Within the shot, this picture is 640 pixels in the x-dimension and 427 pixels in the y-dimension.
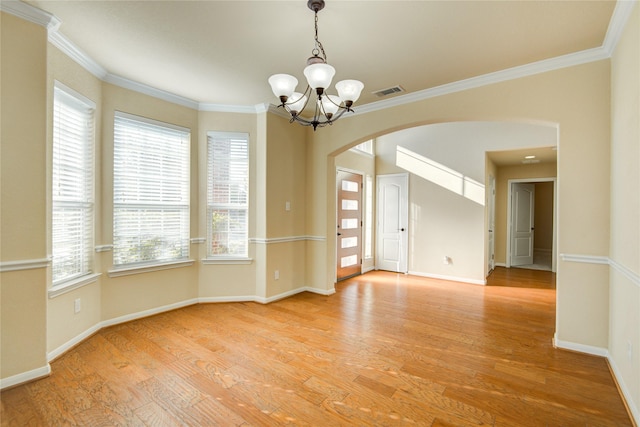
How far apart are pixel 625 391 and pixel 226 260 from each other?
13.7ft

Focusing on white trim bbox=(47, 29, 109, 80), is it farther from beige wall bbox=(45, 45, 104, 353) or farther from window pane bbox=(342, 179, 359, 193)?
window pane bbox=(342, 179, 359, 193)

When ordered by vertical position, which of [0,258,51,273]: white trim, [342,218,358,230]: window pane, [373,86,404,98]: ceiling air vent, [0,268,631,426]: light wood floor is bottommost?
[0,268,631,426]: light wood floor

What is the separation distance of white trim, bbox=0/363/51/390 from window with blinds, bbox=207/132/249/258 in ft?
6.93

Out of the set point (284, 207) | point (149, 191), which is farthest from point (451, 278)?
point (149, 191)

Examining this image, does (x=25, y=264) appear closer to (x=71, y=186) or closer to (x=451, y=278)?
(x=71, y=186)

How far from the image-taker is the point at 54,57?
2646 mm

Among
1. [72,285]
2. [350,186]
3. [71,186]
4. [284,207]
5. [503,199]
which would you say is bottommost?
[72,285]

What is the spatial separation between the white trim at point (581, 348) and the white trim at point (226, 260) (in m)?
3.65

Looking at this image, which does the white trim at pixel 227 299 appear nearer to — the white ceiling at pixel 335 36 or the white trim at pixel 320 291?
the white trim at pixel 320 291

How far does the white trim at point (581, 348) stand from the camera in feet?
9.05

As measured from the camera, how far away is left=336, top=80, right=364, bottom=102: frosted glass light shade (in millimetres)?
2412

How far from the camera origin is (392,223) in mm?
6645

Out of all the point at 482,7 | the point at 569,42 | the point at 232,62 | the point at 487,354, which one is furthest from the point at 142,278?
the point at 569,42

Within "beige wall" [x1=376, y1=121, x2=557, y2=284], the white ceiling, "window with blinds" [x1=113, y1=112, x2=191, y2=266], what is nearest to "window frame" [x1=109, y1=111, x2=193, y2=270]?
"window with blinds" [x1=113, y1=112, x2=191, y2=266]
